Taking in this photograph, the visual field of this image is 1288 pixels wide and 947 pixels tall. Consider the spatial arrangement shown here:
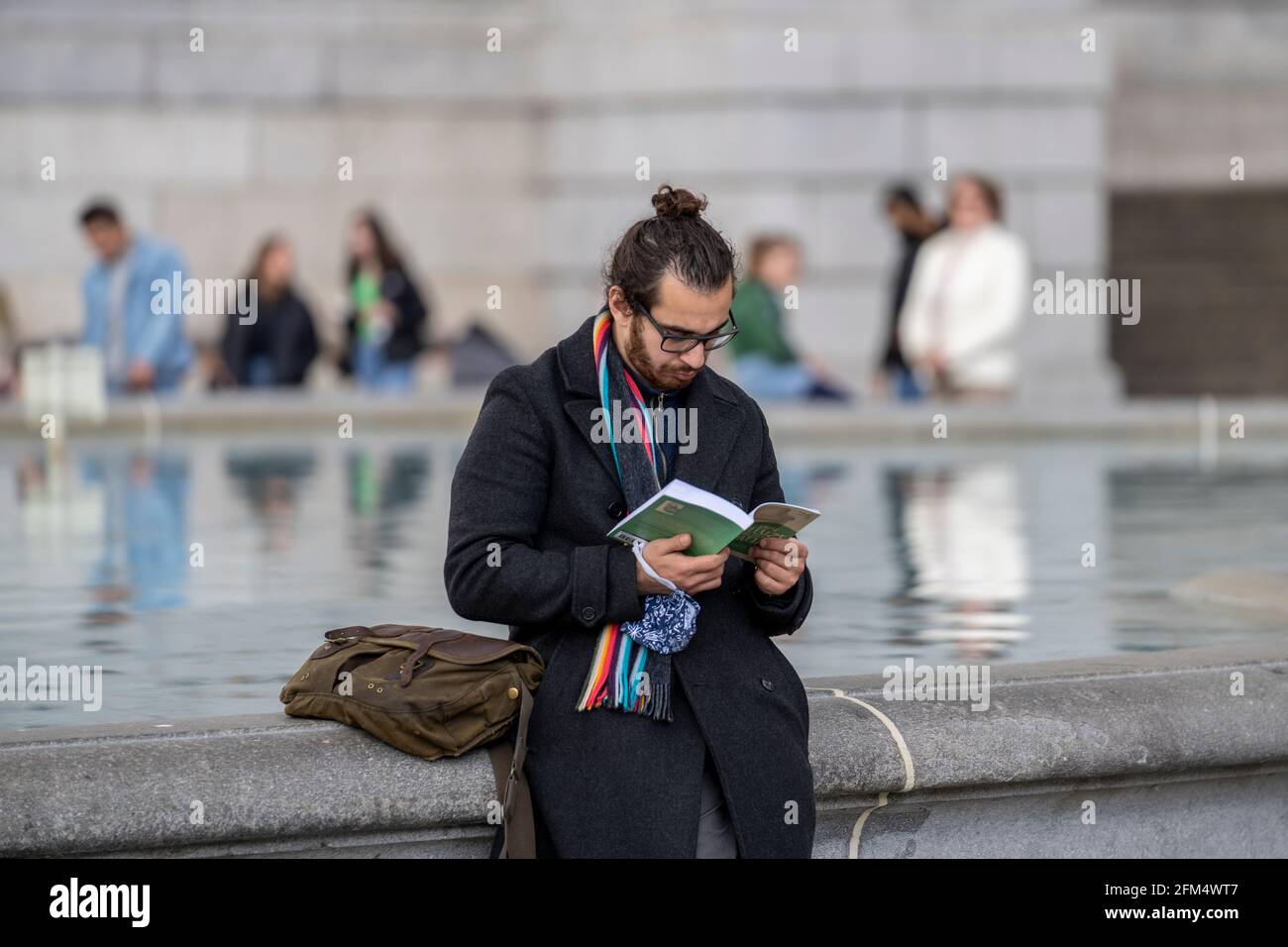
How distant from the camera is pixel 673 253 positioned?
4.36 meters

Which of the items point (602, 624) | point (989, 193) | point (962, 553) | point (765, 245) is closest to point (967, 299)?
point (989, 193)

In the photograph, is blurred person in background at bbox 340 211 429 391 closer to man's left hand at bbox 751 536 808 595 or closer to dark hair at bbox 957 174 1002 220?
dark hair at bbox 957 174 1002 220

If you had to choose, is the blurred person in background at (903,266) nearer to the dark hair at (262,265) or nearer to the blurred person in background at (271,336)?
the blurred person in background at (271,336)

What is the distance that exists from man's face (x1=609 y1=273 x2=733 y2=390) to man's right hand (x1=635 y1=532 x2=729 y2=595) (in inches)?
13.5

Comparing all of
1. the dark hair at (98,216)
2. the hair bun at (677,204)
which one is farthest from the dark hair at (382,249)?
the hair bun at (677,204)

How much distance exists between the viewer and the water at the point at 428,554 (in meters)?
6.50

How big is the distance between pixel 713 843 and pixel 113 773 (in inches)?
42.4

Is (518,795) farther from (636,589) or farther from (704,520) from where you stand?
(704,520)

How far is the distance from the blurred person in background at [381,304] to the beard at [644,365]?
14701mm

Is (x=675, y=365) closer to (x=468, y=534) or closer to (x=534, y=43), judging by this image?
(x=468, y=534)

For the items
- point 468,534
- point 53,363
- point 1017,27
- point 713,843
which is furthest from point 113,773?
point 1017,27

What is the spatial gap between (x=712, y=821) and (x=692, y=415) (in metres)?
0.77

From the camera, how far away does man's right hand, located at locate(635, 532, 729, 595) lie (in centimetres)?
427

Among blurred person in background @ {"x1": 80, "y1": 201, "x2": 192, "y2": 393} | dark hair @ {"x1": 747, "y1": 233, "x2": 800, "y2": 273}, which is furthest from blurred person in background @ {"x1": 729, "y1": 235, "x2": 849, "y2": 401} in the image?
blurred person in background @ {"x1": 80, "y1": 201, "x2": 192, "y2": 393}
